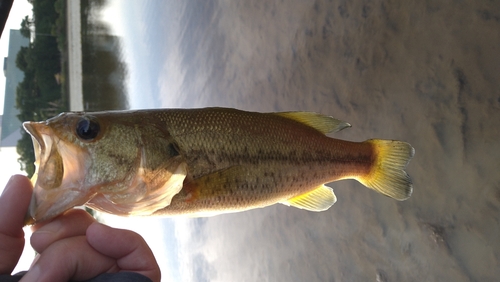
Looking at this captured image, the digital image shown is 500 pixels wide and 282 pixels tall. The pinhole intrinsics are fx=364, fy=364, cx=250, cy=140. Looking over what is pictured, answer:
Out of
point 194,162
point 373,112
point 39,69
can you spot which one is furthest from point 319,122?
point 39,69

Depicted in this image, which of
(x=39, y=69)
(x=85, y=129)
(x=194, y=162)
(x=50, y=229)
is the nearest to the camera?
(x=50, y=229)

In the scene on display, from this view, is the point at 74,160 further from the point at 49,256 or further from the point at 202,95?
the point at 202,95

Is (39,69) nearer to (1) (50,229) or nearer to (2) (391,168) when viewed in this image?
(1) (50,229)

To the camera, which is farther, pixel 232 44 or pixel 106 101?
pixel 106 101

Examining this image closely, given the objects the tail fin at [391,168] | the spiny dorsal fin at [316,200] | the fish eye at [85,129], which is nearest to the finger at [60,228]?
the fish eye at [85,129]

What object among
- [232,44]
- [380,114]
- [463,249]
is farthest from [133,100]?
[463,249]

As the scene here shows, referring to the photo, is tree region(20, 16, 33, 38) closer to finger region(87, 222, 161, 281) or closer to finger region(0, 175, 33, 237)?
finger region(0, 175, 33, 237)
